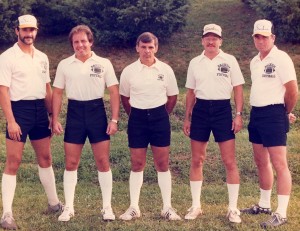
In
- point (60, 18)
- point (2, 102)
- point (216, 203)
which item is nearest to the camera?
point (2, 102)

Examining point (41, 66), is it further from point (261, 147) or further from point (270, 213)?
point (270, 213)

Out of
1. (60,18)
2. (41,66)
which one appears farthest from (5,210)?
(60,18)

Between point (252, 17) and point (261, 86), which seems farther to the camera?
point (252, 17)

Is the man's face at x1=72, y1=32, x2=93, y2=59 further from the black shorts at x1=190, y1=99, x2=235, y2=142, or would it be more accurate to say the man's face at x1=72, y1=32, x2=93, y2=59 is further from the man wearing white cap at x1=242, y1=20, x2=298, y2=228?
the man wearing white cap at x1=242, y1=20, x2=298, y2=228

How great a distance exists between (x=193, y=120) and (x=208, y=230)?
118 centimetres

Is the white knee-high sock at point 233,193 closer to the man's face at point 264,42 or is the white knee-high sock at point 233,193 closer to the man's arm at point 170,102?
the man's arm at point 170,102

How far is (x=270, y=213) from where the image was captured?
582 centimetres

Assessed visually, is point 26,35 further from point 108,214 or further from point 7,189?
point 108,214

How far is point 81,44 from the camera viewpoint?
5316 mm

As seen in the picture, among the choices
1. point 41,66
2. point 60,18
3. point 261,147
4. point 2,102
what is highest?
point 60,18

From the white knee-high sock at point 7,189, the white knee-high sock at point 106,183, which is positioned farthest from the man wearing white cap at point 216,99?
the white knee-high sock at point 7,189

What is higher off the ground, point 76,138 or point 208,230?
point 76,138

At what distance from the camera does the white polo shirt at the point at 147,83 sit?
540 centimetres

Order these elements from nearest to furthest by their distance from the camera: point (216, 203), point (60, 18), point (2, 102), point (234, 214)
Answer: point (2, 102)
point (234, 214)
point (216, 203)
point (60, 18)
